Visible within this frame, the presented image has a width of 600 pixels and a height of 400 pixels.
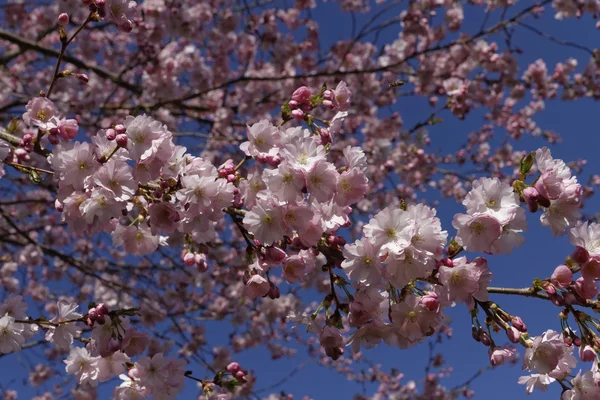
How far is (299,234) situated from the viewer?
5.67 ft

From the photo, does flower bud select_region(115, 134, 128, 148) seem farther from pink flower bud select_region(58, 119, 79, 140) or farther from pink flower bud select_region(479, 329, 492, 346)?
pink flower bud select_region(479, 329, 492, 346)

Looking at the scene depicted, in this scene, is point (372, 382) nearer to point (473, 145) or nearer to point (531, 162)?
point (473, 145)

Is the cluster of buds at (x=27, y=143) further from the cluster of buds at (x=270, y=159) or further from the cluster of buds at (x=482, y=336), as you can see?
the cluster of buds at (x=482, y=336)

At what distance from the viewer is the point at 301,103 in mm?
2055

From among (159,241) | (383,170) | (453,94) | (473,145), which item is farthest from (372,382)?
(159,241)

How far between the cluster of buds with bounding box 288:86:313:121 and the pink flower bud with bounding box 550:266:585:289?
1.14 m

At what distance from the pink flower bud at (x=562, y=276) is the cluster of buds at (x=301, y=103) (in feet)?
3.72

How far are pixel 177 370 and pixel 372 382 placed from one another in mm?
9954

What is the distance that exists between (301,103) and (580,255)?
4.01ft

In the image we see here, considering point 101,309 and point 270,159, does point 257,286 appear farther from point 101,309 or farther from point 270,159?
point 101,309

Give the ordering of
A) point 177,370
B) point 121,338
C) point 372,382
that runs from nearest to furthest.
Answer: point 121,338 → point 177,370 → point 372,382

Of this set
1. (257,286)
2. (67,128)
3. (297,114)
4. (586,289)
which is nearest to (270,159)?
(297,114)

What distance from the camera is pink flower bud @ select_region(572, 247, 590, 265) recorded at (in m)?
1.60

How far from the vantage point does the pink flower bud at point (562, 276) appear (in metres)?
1.60
